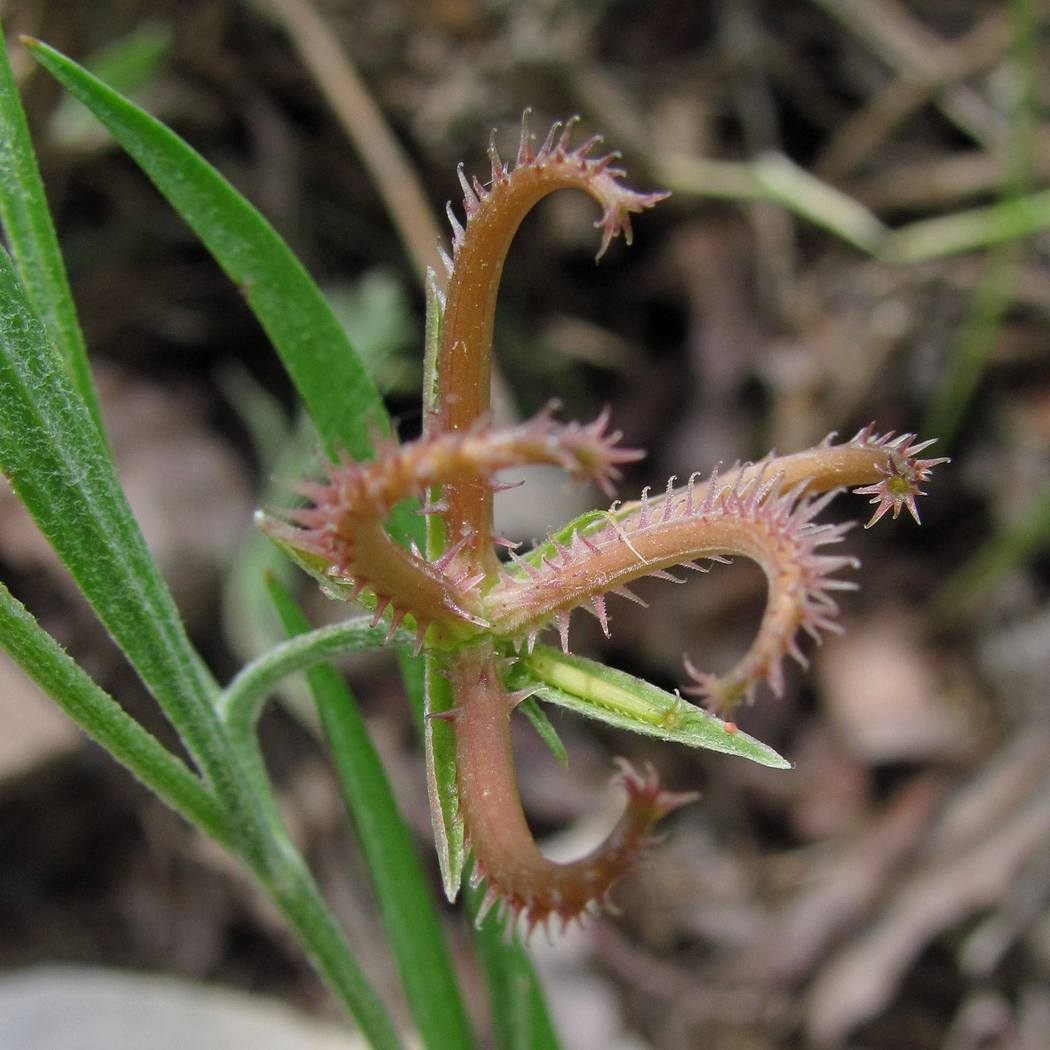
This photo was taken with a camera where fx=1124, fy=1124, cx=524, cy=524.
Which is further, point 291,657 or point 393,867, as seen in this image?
point 393,867

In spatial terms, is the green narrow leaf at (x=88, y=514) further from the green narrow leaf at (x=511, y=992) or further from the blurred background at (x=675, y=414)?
the blurred background at (x=675, y=414)

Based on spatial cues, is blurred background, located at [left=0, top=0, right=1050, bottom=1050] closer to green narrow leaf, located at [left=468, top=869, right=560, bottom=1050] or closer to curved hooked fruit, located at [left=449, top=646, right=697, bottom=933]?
green narrow leaf, located at [left=468, top=869, right=560, bottom=1050]

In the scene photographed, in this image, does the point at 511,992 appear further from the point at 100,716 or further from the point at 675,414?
the point at 675,414

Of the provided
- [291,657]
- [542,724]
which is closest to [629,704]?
[542,724]

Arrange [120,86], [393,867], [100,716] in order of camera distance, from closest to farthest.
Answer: [100,716] < [393,867] < [120,86]

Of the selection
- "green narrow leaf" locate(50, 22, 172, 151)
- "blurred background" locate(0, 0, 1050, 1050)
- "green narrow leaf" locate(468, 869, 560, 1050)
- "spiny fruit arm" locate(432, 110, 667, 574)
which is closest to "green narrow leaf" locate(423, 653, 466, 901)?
"spiny fruit arm" locate(432, 110, 667, 574)
